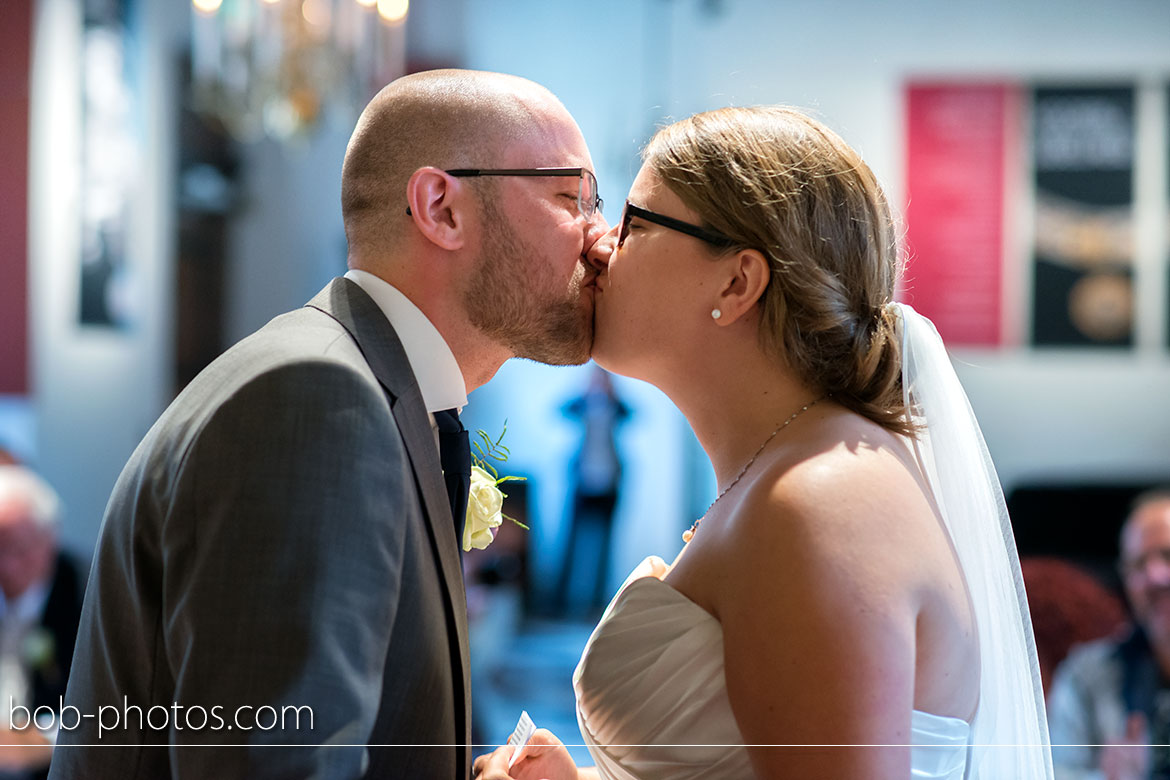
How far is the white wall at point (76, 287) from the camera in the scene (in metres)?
4.23

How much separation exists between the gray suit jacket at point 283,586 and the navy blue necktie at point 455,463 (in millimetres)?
116

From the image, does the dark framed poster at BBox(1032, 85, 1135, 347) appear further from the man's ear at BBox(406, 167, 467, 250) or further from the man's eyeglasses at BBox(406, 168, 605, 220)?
the man's ear at BBox(406, 167, 467, 250)

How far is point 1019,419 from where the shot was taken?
13.8 feet

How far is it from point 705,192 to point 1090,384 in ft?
9.97

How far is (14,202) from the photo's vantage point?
4.34 metres

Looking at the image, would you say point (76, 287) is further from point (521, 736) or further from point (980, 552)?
point (980, 552)

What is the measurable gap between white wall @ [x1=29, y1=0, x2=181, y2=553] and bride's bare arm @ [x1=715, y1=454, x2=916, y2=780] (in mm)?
3539

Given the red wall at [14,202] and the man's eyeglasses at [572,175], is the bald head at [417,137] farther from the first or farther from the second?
the red wall at [14,202]

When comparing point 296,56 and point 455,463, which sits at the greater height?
point 296,56

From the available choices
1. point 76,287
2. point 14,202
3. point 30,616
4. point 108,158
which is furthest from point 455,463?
point 108,158

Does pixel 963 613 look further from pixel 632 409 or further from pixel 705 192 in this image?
pixel 632 409

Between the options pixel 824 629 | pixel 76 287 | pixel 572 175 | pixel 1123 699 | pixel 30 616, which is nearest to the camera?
pixel 824 629

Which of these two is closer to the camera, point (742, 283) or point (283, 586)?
point (283, 586)

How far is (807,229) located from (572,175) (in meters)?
0.46
